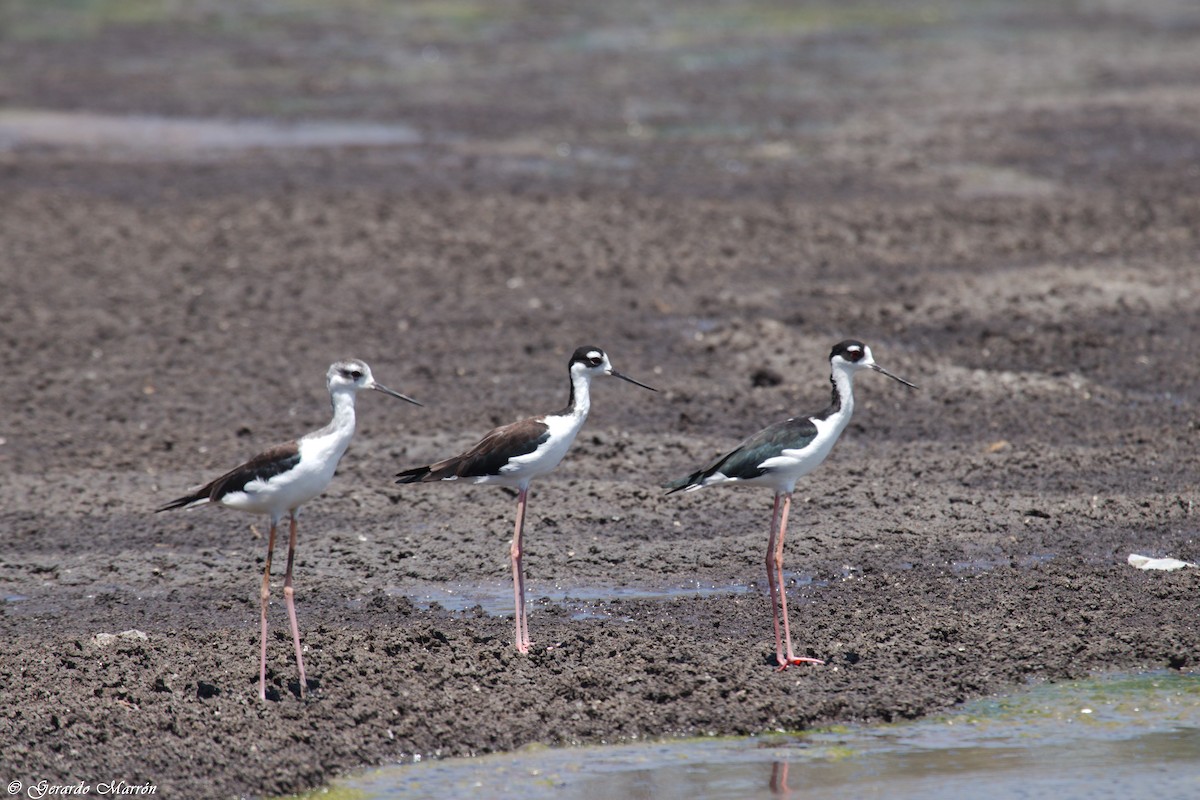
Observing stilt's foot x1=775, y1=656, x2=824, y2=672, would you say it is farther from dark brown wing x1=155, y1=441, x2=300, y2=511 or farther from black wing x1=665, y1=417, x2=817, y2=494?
dark brown wing x1=155, y1=441, x2=300, y2=511

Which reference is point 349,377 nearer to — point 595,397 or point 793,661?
point 793,661

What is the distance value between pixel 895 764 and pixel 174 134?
17722 millimetres

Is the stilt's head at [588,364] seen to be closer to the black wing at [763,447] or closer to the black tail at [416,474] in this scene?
the black wing at [763,447]

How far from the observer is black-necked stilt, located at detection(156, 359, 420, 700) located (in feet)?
23.7

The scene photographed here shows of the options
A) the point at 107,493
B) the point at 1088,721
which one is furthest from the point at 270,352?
the point at 1088,721

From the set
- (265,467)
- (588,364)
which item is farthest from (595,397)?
(265,467)

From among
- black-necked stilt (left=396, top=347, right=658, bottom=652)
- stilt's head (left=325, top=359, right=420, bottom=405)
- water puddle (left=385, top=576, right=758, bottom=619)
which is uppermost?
stilt's head (left=325, top=359, right=420, bottom=405)

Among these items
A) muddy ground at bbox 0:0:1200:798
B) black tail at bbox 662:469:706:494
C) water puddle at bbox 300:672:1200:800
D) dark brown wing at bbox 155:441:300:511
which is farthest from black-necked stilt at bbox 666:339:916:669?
dark brown wing at bbox 155:441:300:511

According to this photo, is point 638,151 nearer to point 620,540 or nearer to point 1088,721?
point 620,540

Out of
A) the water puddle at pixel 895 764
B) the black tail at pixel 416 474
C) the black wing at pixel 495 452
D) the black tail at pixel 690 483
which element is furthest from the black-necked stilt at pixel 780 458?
the black tail at pixel 416 474

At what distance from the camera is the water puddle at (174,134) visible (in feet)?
70.2

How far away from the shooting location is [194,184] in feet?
62.3

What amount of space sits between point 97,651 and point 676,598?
2964 mm

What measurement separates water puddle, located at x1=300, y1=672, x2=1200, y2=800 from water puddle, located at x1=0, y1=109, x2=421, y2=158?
15.4 m
